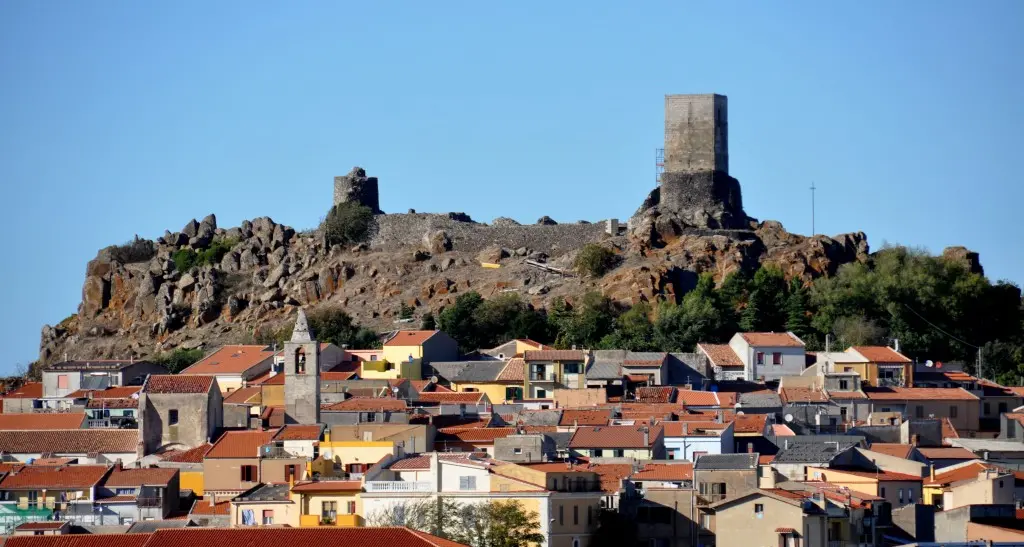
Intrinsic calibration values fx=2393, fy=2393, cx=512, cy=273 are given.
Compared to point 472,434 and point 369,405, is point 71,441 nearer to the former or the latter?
point 369,405

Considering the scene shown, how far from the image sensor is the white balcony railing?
193 feet

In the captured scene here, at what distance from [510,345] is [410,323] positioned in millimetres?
9228

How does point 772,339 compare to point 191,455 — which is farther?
point 772,339

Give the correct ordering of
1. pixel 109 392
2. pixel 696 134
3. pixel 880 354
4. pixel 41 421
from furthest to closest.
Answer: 1. pixel 696 134
2. pixel 880 354
3. pixel 109 392
4. pixel 41 421

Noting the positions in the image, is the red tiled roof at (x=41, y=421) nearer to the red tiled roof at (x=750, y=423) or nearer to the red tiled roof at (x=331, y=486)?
the red tiled roof at (x=331, y=486)

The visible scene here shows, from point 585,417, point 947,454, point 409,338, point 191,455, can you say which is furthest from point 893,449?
point 409,338

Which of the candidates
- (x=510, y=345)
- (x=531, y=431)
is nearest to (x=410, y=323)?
(x=510, y=345)

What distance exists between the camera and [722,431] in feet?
235

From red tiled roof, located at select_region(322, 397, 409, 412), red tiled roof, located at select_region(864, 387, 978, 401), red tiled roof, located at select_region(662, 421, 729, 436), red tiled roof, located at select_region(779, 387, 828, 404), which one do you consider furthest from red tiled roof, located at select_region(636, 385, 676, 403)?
red tiled roof, located at select_region(322, 397, 409, 412)

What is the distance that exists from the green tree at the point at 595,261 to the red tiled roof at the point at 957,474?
120 ft

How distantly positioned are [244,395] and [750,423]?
19870 mm

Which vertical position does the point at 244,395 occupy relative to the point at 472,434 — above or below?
above

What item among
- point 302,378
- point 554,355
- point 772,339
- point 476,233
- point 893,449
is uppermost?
point 476,233

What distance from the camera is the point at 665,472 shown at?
6350cm
